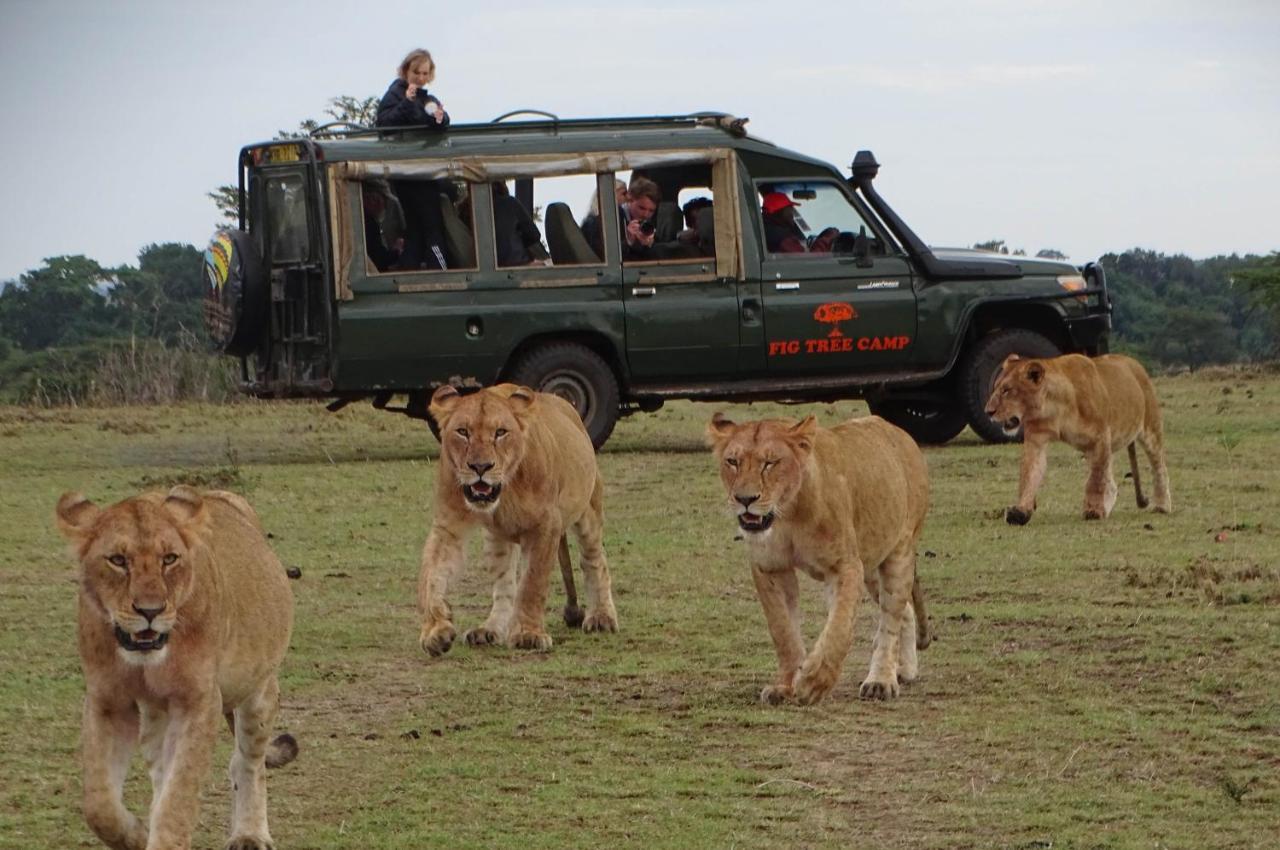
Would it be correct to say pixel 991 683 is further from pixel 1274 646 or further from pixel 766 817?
pixel 766 817

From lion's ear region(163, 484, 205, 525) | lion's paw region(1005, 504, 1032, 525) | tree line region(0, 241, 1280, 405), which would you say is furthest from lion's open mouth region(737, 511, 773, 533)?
tree line region(0, 241, 1280, 405)

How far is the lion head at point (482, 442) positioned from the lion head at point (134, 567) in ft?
9.19

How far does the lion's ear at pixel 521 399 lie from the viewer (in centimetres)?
753

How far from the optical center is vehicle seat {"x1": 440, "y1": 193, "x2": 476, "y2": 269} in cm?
1365

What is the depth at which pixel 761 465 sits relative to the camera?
624 centimetres

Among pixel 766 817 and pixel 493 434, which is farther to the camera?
pixel 493 434

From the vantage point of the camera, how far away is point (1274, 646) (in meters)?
7.29

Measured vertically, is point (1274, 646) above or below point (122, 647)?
below

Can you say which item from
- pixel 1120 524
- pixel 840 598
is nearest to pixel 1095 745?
pixel 840 598

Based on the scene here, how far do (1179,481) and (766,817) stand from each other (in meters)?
7.92

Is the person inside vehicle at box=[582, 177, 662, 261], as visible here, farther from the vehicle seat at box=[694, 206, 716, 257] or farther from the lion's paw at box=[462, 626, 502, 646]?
the lion's paw at box=[462, 626, 502, 646]

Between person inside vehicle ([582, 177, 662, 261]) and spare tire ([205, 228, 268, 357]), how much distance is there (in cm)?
203

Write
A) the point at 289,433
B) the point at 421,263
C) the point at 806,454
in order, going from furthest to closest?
the point at 289,433, the point at 421,263, the point at 806,454

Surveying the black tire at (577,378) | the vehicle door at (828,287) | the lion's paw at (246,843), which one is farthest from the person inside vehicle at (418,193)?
the lion's paw at (246,843)
